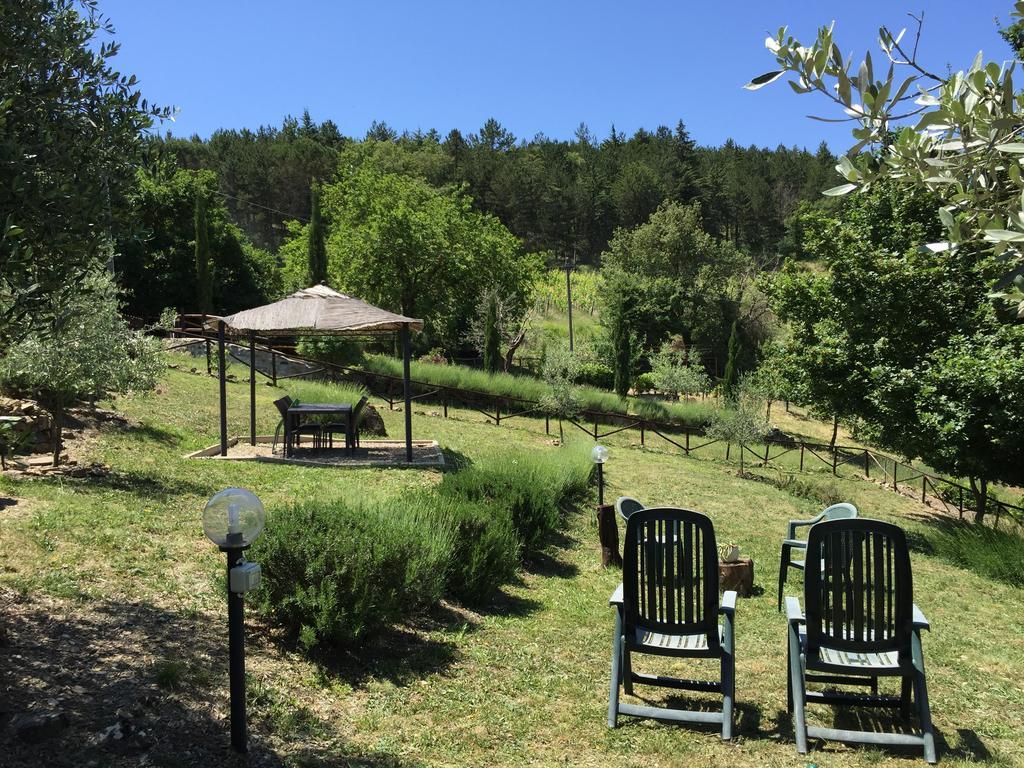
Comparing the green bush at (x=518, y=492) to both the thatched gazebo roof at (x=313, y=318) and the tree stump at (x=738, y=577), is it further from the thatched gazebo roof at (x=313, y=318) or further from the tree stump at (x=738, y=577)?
the thatched gazebo roof at (x=313, y=318)

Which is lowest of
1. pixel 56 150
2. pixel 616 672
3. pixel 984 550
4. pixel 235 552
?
pixel 984 550

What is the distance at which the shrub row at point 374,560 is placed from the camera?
5.14 metres

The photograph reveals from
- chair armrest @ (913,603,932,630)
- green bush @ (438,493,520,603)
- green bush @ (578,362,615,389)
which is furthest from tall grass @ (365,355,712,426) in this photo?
chair armrest @ (913,603,932,630)

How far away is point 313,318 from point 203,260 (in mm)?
21592

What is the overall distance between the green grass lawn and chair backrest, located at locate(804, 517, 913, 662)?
1.96ft

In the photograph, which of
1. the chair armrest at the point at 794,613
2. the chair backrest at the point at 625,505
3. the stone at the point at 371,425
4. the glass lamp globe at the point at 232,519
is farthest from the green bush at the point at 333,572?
the stone at the point at 371,425

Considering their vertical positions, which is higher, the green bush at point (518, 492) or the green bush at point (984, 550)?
the green bush at point (518, 492)

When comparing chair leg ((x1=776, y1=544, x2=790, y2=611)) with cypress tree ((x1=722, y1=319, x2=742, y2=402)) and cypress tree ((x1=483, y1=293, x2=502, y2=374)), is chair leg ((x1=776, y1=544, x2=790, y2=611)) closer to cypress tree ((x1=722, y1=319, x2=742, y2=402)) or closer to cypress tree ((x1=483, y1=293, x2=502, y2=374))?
cypress tree ((x1=483, y1=293, x2=502, y2=374))

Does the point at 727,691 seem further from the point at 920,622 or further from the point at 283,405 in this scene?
the point at 283,405

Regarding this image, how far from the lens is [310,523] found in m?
5.62

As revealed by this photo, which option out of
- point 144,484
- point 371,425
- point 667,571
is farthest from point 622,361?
point 667,571

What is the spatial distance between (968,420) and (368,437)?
10769mm

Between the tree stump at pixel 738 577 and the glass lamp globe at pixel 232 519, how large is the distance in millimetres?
5462

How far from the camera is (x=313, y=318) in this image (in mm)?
13258
